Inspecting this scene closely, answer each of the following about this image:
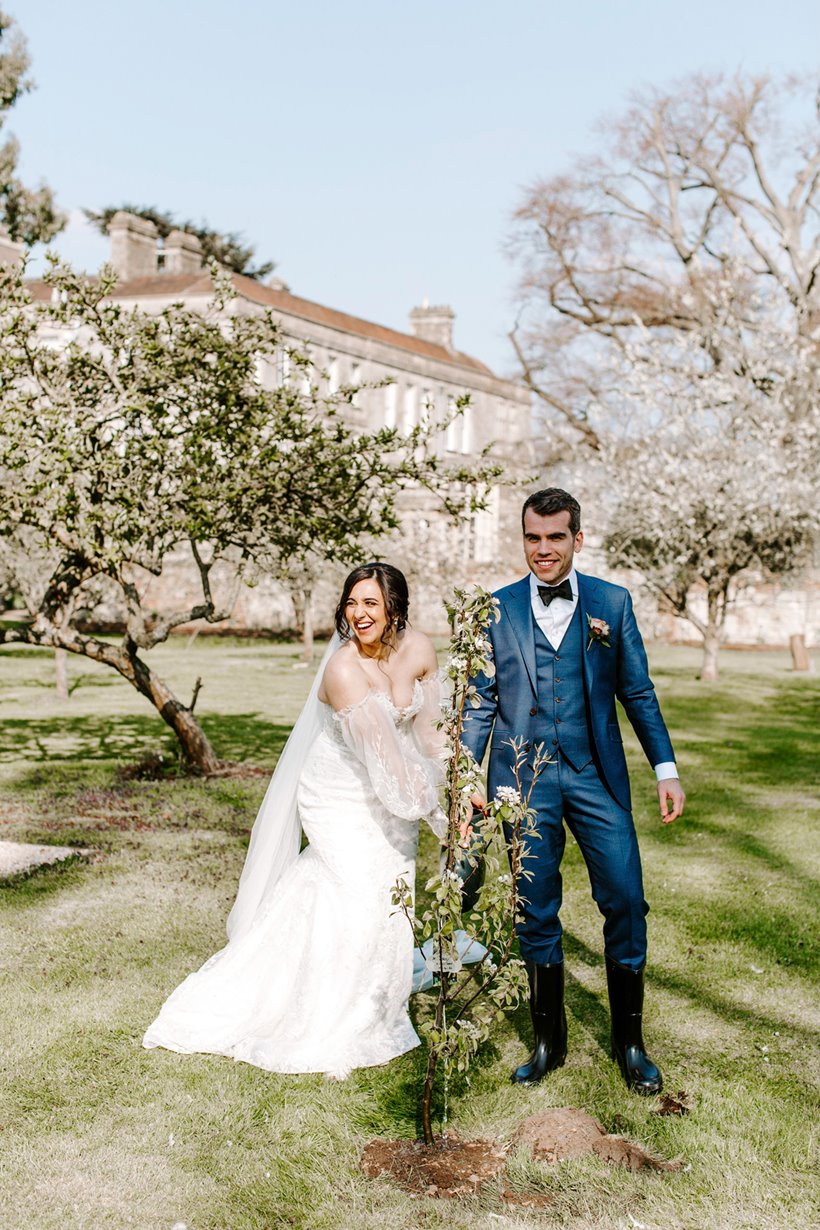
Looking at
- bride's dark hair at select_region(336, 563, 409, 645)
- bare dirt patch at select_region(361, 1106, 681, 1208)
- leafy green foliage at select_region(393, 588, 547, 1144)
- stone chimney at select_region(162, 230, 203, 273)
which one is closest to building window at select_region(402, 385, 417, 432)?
stone chimney at select_region(162, 230, 203, 273)

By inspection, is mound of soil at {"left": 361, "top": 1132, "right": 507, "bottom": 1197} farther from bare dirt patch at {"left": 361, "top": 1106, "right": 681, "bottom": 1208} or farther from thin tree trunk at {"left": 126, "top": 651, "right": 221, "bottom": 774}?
thin tree trunk at {"left": 126, "top": 651, "right": 221, "bottom": 774}

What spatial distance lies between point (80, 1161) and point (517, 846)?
188 centimetres

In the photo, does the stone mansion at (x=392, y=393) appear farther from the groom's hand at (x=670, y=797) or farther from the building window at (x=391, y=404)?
the groom's hand at (x=670, y=797)

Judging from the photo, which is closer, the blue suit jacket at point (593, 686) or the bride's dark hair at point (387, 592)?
the blue suit jacket at point (593, 686)

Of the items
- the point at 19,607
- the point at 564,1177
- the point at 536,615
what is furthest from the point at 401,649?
the point at 19,607

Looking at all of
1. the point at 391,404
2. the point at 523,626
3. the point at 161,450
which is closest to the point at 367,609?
the point at 523,626

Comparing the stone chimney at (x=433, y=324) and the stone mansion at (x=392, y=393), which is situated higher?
the stone chimney at (x=433, y=324)

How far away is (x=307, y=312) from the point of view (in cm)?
4466

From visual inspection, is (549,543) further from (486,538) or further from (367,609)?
(486,538)

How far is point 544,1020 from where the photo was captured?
191 inches

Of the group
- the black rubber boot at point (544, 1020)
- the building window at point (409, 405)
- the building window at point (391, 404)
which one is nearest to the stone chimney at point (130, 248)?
the building window at point (391, 404)

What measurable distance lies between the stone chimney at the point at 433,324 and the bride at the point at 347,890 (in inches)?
2032

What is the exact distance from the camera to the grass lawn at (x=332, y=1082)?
12.6ft

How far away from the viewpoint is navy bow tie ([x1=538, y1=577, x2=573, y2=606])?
15.5 feet
